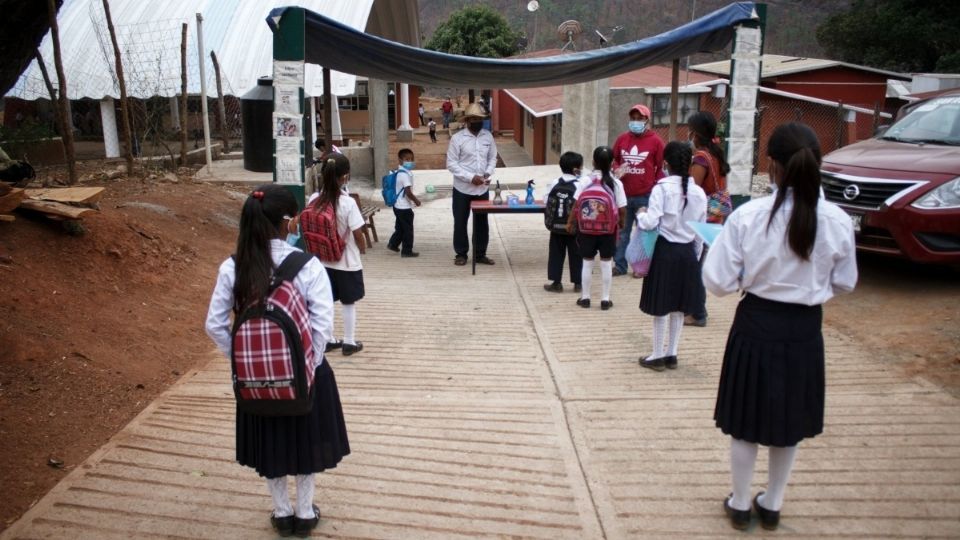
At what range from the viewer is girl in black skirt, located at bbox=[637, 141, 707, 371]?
5.45 m

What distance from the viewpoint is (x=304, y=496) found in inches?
133

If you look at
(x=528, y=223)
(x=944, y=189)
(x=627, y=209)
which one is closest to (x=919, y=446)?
(x=944, y=189)

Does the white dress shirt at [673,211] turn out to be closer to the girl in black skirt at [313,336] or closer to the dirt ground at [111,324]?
the dirt ground at [111,324]

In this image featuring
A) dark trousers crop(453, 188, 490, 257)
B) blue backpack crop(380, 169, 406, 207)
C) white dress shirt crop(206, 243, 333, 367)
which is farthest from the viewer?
blue backpack crop(380, 169, 406, 207)

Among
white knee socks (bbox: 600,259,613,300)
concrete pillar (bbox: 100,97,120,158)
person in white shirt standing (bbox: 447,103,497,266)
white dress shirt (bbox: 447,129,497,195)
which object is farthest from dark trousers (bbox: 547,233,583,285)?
concrete pillar (bbox: 100,97,120,158)

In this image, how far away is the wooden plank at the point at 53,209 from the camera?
6.91 m

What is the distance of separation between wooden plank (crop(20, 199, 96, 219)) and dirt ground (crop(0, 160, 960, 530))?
5.9 inches

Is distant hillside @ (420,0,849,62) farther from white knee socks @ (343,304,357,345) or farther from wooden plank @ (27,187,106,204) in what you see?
white knee socks @ (343,304,357,345)

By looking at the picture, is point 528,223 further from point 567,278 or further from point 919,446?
point 919,446

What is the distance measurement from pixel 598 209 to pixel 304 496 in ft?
14.8

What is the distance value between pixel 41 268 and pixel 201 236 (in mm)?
2932

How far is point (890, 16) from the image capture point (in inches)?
1011

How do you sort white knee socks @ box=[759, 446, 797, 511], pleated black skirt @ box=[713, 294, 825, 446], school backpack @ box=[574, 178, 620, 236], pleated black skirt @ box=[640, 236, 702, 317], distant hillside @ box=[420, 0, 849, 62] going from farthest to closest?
distant hillside @ box=[420, 0, 849, 62], school backpack @ box=[574, 178, 620, 236], pleated black skirt @ box=[640, 236, 702, 317], white knee socks @ box=[759, 446, 797, 511], pleated black skirt @ box=[713, 294, 825, 446]

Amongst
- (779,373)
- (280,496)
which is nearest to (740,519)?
(779,373)
